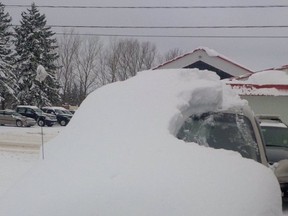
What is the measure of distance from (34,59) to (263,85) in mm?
35033

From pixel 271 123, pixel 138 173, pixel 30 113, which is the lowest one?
pixel 30 113

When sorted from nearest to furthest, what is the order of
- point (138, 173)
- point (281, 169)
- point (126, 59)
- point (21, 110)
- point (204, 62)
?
1. point (138, 173)
2. point (281, 169)
3. point (204, 62)
4. point (21, 110)
5. point (126, 59)

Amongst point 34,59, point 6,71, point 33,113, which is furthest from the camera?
point 34,59

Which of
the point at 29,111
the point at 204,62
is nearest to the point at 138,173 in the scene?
the point at 204,62

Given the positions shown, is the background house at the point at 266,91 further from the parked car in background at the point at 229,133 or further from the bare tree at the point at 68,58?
the bare tree at the point at 68,58

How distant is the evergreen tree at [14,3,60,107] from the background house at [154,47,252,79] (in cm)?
3025

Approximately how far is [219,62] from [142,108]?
14.9 m

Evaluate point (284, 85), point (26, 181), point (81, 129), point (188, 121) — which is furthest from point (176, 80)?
point (284, 85)

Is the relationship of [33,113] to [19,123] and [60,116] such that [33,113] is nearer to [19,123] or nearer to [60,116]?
[19,123]

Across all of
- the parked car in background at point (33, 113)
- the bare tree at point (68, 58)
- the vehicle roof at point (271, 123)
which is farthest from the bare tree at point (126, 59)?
the vehicle roof at point (271, 123)

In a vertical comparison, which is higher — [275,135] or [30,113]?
[275,135]

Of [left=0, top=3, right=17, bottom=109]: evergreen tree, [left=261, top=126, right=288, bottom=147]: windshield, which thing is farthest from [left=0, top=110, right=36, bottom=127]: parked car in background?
[left=261, top=126, right=288, bottom=147]: windshield

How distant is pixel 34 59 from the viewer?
4744 cm

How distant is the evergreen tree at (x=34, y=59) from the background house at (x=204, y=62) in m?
30.3
